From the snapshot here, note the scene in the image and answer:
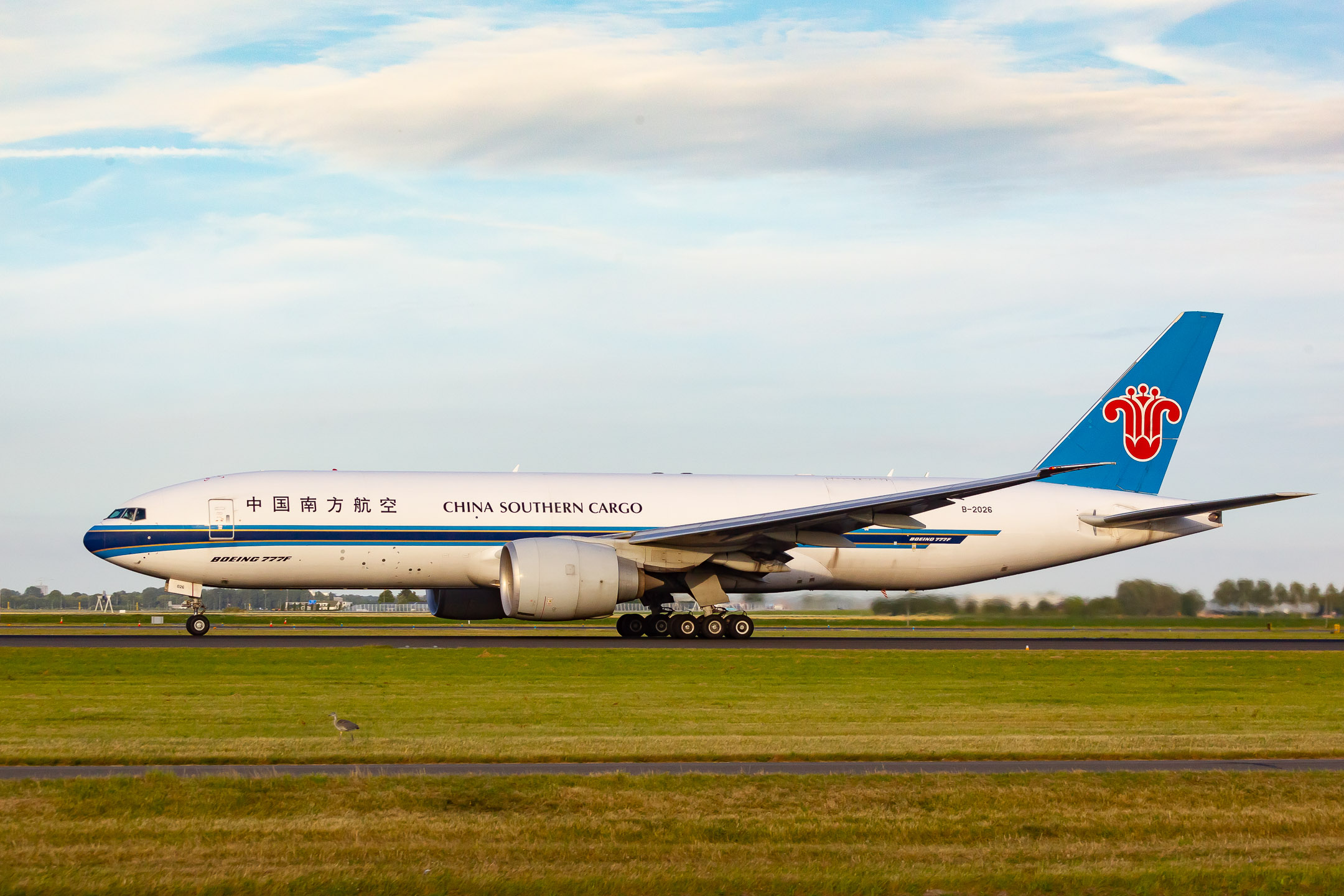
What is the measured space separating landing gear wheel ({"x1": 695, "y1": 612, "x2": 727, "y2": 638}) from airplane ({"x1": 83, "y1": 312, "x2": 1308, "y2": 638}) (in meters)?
0.04

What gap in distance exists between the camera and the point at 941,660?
2866cm

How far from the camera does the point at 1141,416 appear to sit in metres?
40.9

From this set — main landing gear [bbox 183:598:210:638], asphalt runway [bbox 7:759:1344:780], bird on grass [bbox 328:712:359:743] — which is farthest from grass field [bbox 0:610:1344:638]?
asphalt runway [bbox 7:759:1344:780]

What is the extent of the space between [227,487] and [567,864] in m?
25.9

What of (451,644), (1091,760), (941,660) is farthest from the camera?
(451,644)

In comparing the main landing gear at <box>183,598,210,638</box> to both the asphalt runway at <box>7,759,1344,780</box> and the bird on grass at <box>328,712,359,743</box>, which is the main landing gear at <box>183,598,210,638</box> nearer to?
the bird on grass at <box>328,712,359,743</box>

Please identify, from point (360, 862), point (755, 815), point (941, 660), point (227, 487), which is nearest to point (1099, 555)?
point (941, 660)

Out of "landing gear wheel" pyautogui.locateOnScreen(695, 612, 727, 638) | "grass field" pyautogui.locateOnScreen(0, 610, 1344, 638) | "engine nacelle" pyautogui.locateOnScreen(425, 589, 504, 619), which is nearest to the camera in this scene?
"landing gear wheel" pyautogui.locateOnScreen(695, 612, 727, 638)

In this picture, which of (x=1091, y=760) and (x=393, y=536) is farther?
(x=393, y=536)

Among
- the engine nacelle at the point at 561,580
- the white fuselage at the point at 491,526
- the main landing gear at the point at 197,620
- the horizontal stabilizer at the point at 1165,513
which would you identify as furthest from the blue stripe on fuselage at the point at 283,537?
the horizontal stabilizer at the point at 1165,513

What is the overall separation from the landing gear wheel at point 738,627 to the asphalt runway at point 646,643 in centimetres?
28

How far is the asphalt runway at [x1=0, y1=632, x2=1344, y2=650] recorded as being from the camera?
100 feet

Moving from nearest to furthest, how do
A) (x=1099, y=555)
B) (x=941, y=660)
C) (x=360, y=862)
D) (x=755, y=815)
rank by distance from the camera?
(x=360, y=862)
(x=755, y=815)
(x=941, y=660)
(x=1099, y=555)

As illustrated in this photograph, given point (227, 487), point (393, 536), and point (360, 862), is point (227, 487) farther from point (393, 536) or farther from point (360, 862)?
point (360, 862)
